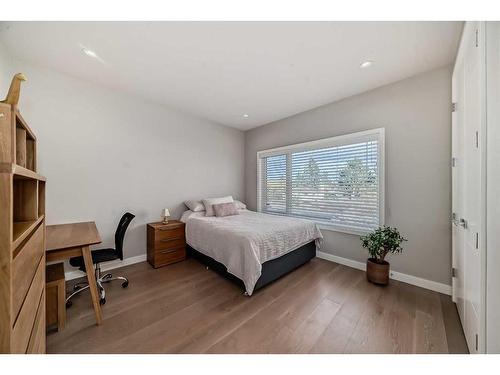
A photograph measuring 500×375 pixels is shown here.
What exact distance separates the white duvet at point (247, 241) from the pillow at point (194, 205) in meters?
0.29

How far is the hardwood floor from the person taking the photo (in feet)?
4.63

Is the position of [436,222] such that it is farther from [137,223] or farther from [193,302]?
[137,223]

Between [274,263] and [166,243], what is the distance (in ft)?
5.52

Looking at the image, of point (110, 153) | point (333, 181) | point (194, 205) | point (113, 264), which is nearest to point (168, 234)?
point (194, 205)

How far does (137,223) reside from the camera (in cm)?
295

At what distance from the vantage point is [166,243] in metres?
2.86

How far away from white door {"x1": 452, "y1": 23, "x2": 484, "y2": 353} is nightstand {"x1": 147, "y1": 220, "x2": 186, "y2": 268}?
3.13 m

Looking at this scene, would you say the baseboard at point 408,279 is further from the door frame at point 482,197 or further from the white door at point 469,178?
the door frame at point 482,197

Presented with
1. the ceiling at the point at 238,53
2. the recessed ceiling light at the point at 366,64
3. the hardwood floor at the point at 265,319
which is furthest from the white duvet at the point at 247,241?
the recessed ceiling light at the point at 366,64

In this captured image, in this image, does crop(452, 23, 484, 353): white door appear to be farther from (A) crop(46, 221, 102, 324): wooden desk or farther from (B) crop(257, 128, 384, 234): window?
(A) crop(46, 221, 102, 324): wooden desk

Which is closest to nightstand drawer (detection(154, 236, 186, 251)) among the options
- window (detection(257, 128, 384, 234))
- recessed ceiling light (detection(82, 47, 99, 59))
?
window (detection(257, 128, 384, 234))

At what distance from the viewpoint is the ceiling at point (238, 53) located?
1.60 m

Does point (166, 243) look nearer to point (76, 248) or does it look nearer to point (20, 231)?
point (76, 248)
